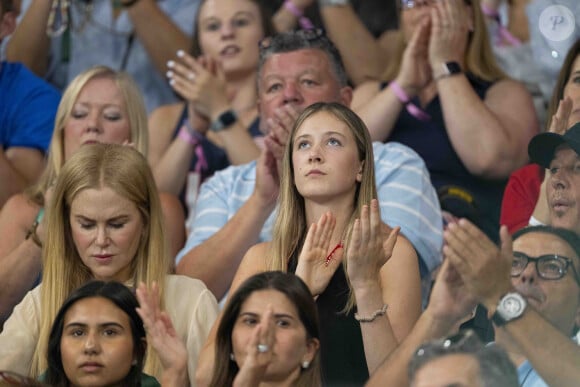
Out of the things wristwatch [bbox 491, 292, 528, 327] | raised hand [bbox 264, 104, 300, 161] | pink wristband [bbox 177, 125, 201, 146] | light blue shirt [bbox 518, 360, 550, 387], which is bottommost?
light blue shirt [bbox 518, 360, 550, 387]

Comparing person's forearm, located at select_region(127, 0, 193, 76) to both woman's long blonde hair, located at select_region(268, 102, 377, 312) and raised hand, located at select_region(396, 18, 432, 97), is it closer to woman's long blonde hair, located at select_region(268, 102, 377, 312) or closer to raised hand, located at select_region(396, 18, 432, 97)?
raised hand, located at select_region(396, 18, 432, 97)

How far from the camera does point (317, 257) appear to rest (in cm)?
384

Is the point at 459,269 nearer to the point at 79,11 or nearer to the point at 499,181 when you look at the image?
the point at 499,181

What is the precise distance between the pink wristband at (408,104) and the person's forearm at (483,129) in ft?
0.38

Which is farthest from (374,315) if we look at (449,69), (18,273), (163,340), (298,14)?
(298,14)

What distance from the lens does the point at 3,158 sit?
5.15m

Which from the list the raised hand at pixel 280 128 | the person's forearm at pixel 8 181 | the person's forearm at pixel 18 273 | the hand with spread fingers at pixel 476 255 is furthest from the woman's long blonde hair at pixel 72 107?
the hand with spread fingers at pixel 476 255

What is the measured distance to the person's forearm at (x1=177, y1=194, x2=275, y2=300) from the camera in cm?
454

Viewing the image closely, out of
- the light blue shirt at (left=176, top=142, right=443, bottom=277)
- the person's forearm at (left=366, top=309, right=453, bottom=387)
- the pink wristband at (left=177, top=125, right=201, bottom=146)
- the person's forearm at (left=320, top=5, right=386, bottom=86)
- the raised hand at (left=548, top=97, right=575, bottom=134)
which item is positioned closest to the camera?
the person's forearm at (left=366, top=309, right=453, bottom=387)

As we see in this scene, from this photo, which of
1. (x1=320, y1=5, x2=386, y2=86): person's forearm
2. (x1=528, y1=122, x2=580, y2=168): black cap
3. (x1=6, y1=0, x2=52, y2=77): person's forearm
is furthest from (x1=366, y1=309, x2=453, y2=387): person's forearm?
(x1=6, y1=0, x2=52, y2=77): person's forearm

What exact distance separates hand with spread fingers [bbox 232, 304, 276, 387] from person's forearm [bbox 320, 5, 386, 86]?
2488mm

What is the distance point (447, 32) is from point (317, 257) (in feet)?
4.75

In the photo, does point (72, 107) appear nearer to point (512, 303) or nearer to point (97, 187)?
point (97, 187)

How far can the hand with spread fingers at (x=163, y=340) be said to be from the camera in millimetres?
3557
